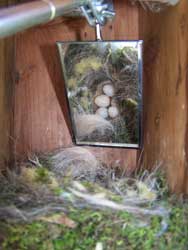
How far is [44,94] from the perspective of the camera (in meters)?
1.07

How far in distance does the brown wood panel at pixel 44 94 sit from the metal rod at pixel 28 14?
0.43 metres

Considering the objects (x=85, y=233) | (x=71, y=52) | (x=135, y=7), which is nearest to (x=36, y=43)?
(x=71, y=52)

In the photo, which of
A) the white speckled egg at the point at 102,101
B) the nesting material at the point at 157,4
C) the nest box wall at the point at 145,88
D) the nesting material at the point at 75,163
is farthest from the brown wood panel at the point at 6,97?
the nesting material at the point at 157,4

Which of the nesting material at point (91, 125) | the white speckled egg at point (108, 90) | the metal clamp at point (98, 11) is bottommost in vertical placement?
the nesting material at point (91, 125)

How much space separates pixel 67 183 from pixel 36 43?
446mm

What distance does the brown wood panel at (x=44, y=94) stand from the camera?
1033 millimetres

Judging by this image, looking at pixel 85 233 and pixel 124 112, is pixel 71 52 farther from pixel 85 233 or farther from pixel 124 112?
pixel 85 233

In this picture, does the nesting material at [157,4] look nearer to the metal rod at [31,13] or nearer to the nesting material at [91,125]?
the metal rod at [31,13]

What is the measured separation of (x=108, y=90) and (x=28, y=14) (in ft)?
1.54

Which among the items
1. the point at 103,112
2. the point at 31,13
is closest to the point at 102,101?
the point at 103,112

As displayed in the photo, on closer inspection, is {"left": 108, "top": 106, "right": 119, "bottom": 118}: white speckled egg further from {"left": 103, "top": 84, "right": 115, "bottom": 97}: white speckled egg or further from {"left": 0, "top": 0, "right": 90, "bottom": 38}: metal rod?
{"left": 0, "top": 0, "right": 90, "bottom": 38}: metal rod

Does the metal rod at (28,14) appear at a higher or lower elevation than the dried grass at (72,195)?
higher

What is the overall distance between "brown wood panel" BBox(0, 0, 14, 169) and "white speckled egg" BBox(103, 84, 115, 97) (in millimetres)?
251

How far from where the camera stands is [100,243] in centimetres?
67
